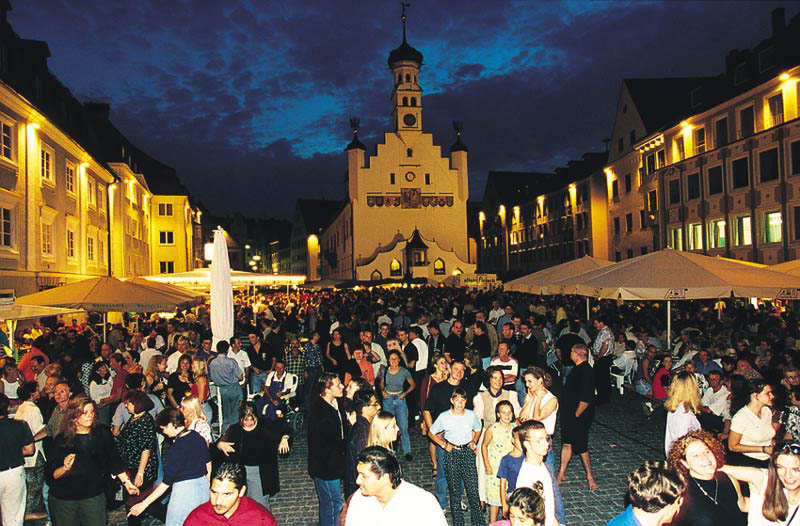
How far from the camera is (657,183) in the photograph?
32094mm

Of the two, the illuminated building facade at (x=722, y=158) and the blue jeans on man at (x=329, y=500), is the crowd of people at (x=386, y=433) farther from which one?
the illuminated building facade at (x=722, y=158)

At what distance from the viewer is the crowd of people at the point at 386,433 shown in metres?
4.02

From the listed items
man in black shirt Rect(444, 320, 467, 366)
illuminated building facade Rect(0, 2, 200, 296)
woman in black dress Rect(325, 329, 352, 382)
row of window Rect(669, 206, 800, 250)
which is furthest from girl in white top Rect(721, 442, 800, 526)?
row of window Rect(669, 206, 800, 250)

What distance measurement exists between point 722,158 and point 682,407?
24351mm

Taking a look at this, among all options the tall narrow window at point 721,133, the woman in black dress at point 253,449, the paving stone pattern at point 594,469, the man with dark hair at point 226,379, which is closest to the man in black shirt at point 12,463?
the paving stone pattern at point 594,469

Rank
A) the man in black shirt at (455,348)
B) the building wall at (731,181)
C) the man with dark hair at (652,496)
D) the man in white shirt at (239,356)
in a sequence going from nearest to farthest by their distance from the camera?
the man with dark hair at (652,496), the man in white shirt at (239,356), the man in black shirt at (455,348), the building wall at (731,181)

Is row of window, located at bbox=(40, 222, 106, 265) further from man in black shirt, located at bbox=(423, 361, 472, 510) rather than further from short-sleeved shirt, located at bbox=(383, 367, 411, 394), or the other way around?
man in black shirt, located at bbox=(423, 361, 472, 510)

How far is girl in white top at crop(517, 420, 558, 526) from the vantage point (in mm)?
4690

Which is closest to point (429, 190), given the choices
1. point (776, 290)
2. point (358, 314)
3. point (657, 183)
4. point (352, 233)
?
point (352, 233)

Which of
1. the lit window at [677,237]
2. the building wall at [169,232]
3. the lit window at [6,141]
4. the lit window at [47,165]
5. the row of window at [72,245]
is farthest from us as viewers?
the building wall at [169,232]

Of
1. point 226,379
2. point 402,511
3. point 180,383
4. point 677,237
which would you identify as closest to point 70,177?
point 226,379

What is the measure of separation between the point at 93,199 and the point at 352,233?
32.7 m

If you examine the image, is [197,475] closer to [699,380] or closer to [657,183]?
[699,380]

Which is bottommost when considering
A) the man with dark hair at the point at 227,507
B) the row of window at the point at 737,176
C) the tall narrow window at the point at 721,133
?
the man with dark hair at the point at 227,507
